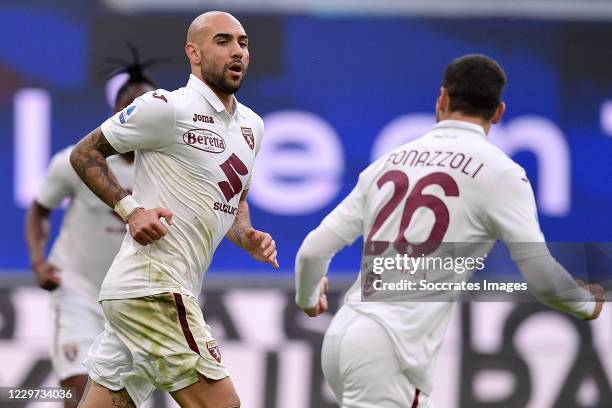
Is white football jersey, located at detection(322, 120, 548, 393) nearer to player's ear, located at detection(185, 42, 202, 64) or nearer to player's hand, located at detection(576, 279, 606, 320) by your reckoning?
Answer: player's hand, located at detection(576, 279, 606, 320)

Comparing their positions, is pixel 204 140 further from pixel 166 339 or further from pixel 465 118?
pixel 465 118

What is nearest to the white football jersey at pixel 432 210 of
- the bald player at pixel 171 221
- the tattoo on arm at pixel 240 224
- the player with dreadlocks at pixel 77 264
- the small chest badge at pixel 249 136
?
the bald player at pixel 171 221

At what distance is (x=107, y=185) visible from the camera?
245 inches

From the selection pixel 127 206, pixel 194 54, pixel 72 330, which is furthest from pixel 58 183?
pixel 127 206

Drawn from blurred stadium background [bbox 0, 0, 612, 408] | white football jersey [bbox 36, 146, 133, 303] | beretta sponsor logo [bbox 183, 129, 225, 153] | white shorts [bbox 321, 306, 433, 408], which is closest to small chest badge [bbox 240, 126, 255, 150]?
beretta sponsor logo [bbox 183, 129, 225, 153]

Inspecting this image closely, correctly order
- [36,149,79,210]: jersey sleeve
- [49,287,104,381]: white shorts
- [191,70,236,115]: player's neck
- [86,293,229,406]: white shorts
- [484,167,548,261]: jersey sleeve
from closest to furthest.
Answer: [484,167,548,261]: jersey sleeve → [86,293,229,406]: white shorts → [191,70,236,115]: player's neck → [49,287,104,381]: white shorts → [36,149,79,210]: jersey sleeve

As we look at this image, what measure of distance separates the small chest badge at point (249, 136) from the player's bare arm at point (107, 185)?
21.7 inches

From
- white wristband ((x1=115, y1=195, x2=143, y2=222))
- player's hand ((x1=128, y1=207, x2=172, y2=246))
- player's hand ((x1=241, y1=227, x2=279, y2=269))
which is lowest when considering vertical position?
player's hand ((x1=241, y1=227, x2=279, y2=269))

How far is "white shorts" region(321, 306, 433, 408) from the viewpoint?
213 inches

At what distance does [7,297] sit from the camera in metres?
9.88

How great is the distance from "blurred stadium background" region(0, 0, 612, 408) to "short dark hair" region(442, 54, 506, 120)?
15.1 feet

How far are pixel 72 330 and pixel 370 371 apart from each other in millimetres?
3457

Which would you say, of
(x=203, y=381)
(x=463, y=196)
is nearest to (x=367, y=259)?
(x=463, y=196)

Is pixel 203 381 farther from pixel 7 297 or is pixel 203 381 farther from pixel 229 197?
pixel 7 297
